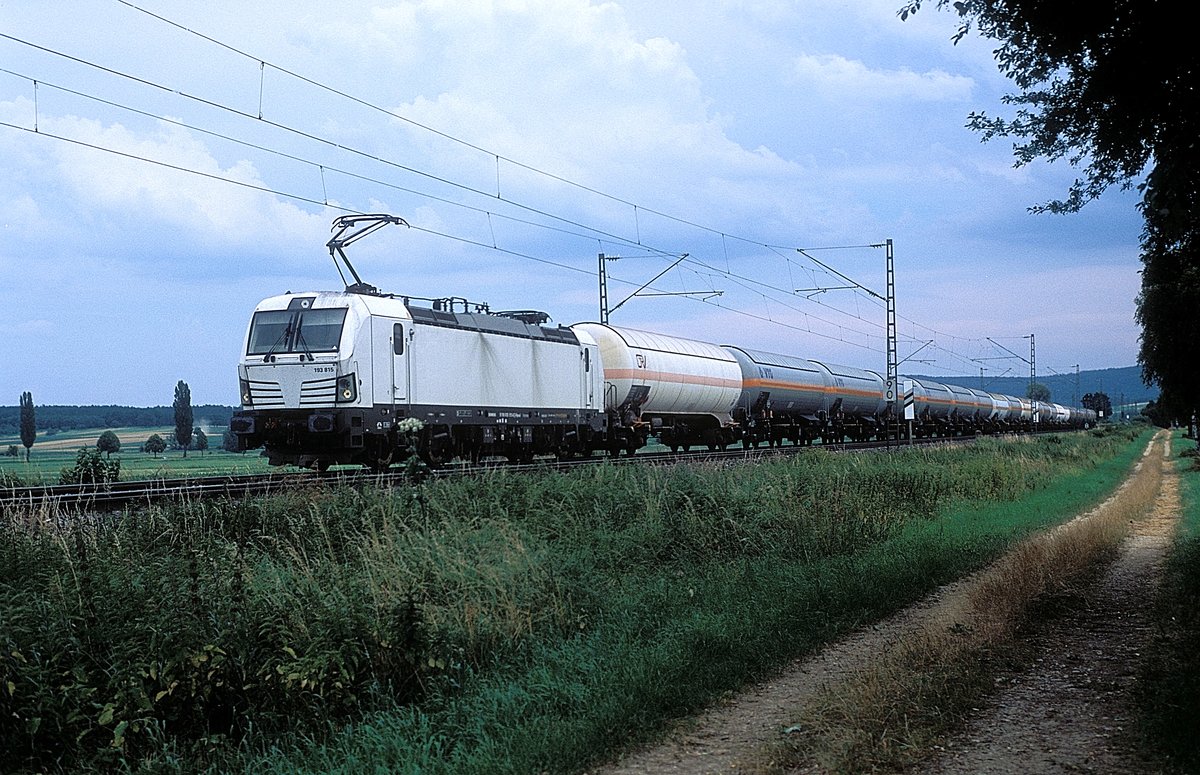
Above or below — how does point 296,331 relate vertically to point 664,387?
above

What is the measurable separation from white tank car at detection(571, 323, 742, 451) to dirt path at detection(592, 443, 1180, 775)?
793 inches

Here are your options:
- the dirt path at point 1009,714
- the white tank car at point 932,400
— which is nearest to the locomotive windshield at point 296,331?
the dirt path at point 1009,714

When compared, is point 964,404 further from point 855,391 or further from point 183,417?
point 183,417

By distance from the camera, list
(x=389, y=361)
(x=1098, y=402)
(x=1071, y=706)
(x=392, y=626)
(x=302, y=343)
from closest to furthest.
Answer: (x=1071, y=706) → (x=392, y=626) → (x=302, y=343) → (x=389, y=361) → (x=1098, y=402)

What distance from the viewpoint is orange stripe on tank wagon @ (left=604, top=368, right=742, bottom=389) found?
103 feet

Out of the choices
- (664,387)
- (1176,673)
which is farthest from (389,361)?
(1176,673)

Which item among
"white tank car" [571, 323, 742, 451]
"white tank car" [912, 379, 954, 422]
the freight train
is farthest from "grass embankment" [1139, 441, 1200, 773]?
"white tank car" [912, 379, 954, 422]

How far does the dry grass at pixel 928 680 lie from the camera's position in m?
7.05

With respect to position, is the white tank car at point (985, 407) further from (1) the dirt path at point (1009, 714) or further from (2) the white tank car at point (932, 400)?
(1) the dirt path at point (1009, 714)

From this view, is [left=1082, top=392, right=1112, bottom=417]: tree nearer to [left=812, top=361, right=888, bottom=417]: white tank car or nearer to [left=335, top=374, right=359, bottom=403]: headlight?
[left=812, top=361, right=888, bottom=417]: white tank car

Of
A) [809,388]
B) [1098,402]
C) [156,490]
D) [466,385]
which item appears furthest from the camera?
[1098,402]

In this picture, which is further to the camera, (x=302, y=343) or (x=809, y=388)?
(x=809, y=388)

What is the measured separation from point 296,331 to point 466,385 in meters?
4.36

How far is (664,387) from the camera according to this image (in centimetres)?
3359
